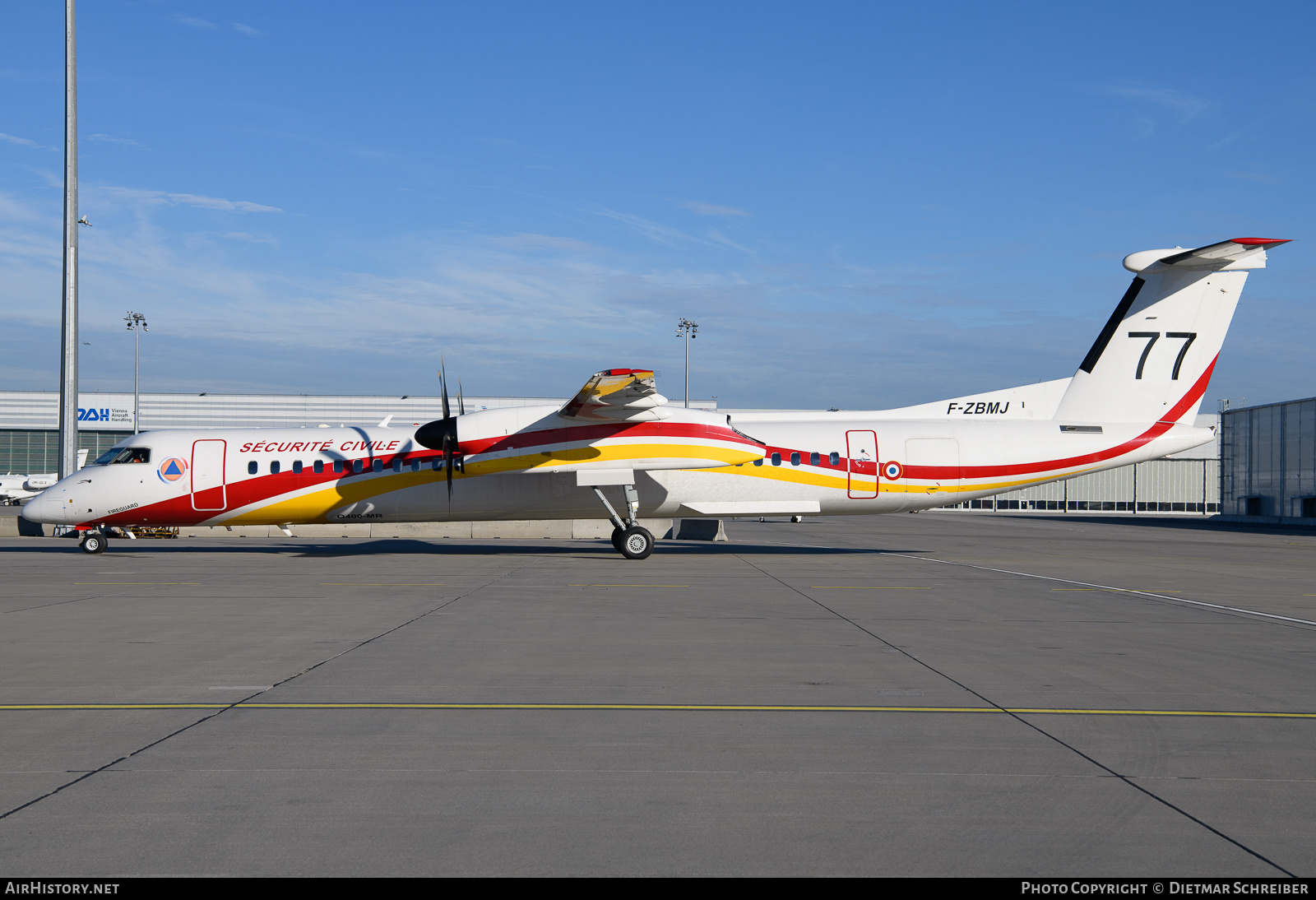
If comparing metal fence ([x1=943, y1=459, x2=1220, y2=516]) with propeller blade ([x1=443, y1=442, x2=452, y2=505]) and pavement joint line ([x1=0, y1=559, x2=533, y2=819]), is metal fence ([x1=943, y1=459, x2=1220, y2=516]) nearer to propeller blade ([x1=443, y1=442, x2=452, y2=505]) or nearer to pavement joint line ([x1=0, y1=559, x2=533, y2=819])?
propeller blade ([x1=443, y1=442, x2=452, y2=505])

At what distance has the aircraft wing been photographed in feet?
64.4

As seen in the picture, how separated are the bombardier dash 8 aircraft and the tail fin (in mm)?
36

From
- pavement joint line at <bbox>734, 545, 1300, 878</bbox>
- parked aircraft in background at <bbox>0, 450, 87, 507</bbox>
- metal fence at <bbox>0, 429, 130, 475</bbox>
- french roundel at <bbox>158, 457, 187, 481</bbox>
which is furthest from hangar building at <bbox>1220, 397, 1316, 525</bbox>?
metal fence at <bbox>0, 429, 130, 475</bbox>

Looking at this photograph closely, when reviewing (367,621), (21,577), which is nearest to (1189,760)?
(367,621)

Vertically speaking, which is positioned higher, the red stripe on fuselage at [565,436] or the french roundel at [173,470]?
the red stripe on fuselage at [565,436]

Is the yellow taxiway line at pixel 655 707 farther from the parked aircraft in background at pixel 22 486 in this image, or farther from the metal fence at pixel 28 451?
the metal fence at pixel 28 451

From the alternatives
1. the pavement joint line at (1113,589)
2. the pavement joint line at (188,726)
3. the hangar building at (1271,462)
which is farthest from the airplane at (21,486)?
the hangar building at (1271,462)

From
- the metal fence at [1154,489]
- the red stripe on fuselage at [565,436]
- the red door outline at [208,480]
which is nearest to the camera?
the red stripe on fuselage at [565,436]

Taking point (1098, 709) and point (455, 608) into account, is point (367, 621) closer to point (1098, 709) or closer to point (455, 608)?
point (455, 608)

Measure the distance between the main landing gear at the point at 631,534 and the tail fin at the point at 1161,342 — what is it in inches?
460

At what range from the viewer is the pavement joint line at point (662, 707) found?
6.89 m

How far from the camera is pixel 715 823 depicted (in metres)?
4.49

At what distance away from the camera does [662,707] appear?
7.07 metres
